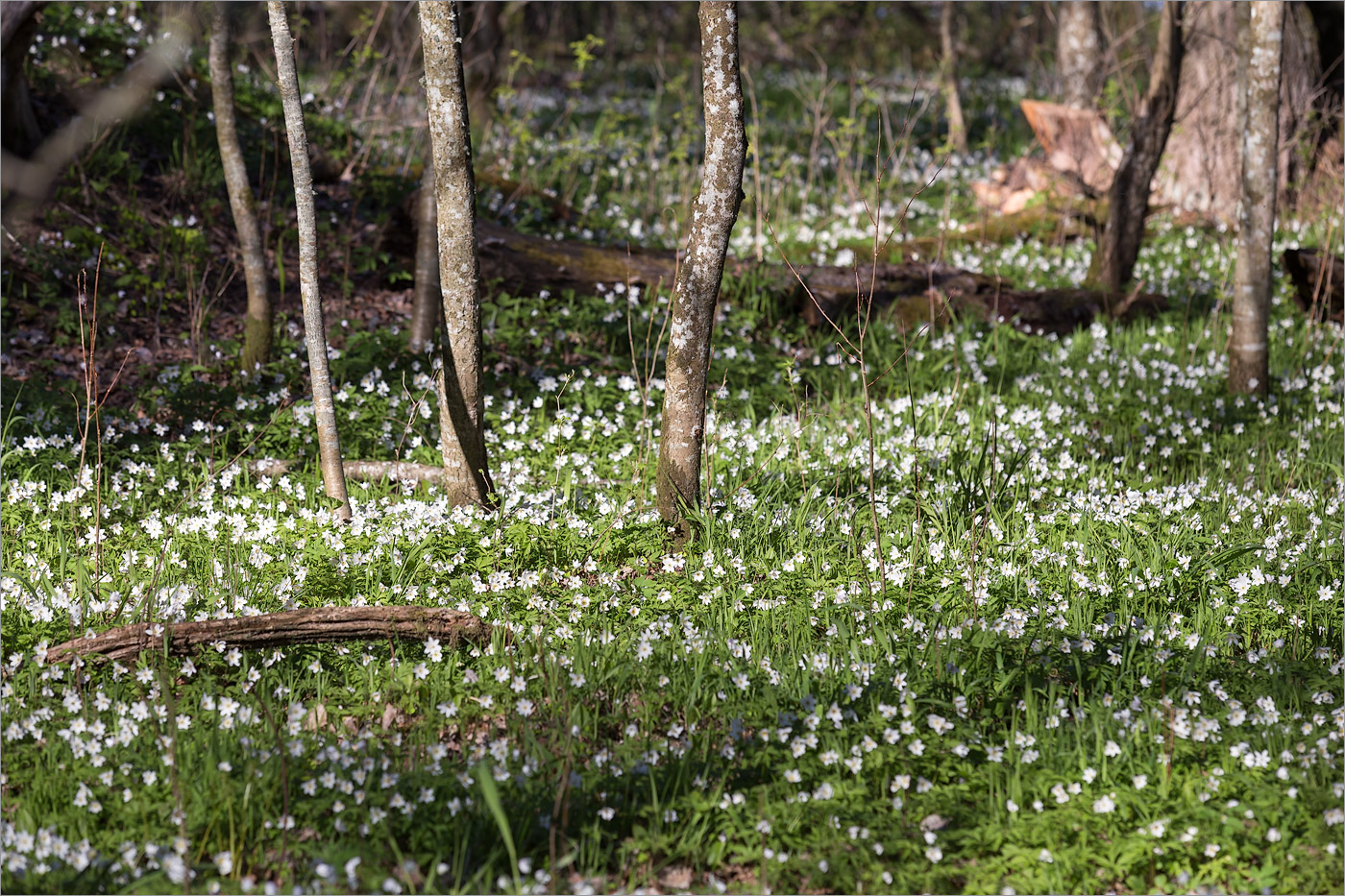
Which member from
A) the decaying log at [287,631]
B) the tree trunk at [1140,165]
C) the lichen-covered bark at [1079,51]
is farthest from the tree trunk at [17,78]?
the lichen-covered bark at [1079,51]

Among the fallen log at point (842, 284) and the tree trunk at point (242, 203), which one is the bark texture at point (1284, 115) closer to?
the fallen log at point (842, 284)

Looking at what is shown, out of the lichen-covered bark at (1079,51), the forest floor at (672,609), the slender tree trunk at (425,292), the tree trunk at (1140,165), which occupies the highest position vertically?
the lichen-covered bark at (1079,51)

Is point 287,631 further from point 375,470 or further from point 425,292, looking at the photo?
point 425,292

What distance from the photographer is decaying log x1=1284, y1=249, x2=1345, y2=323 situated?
27.6ft

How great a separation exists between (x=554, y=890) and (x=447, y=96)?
11.4ft

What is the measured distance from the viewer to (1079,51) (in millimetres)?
14688

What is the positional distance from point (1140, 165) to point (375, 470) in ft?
22.9

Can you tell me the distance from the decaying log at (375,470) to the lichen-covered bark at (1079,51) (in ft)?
40.6

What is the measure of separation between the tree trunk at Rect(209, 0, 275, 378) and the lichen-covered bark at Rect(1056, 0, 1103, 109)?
11954 millimetres

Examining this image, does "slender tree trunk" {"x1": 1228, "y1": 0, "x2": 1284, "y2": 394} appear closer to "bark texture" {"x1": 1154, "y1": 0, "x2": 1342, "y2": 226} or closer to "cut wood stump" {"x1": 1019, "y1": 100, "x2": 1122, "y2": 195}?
"bark texture" {"x1": 1154, "y1": 0, "x2": 1342, "y2": 226}

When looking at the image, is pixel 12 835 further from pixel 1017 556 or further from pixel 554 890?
pixel 1017 556

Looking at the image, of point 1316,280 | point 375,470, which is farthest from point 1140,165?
point 375,470

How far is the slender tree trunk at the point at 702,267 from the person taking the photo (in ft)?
14.2

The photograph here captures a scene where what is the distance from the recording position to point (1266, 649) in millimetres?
3877
